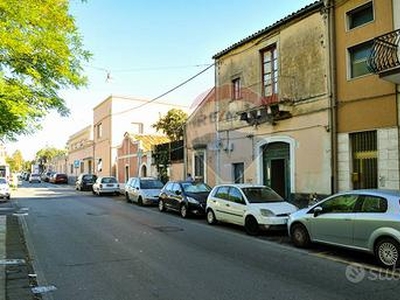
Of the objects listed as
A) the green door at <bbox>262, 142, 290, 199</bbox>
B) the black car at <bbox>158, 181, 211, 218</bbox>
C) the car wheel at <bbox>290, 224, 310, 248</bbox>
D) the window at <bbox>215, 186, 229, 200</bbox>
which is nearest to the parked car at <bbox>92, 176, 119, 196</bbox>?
the black car at <bbox>158, 181, 211, 218</bbox>

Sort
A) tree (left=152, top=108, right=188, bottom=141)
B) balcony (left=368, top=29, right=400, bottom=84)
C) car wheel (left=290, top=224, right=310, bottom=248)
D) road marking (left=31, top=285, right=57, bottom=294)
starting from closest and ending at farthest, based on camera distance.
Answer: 1. road marking (left=31, top=285, right=57, bottom=294)
2. car wheel (left=290, top=224, right=310, bottom=248)
3. balcony (left=368, top=29, right=400, bottom=84)
4. tree (left=152, top=108, right=188, bottom=141)

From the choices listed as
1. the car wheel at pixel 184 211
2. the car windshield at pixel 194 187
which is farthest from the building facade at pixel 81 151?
the car wheel at pixel 184 211

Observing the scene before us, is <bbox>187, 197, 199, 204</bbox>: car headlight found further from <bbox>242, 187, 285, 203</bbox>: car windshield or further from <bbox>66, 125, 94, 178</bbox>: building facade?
<bbox>66, 125, 94, 178</bbox>: building facade

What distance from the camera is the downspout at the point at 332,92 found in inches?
584

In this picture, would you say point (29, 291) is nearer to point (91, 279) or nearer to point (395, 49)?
point (91, 279)

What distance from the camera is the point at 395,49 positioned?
12.1 metres

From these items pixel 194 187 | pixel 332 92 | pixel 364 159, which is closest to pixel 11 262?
pixel 194 187

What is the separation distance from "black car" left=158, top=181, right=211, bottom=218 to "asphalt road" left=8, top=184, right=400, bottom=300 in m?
3.22

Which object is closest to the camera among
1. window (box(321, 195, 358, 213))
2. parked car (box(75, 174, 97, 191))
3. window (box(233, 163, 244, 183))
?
window (box(321, 195, 358, 213))

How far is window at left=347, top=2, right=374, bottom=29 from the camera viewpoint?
13839 millimetres

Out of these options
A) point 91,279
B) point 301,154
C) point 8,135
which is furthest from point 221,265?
point 8,135

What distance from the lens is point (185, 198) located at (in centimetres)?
1709

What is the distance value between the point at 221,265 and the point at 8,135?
1020 centimetres

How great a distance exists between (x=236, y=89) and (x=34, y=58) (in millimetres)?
10347
